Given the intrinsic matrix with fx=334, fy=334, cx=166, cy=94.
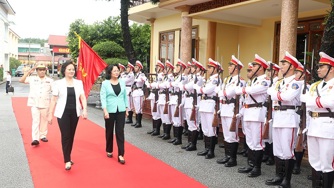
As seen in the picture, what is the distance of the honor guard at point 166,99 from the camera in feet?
23.5

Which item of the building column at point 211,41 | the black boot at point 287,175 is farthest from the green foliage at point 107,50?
the black boot at point 287,175

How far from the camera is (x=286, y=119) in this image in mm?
4367

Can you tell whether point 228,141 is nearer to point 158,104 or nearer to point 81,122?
point 158,104

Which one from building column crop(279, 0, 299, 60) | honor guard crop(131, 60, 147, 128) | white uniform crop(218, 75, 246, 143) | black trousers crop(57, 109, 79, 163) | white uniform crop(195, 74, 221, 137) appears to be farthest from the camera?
honor guard crop(131, 60, 147, 128)

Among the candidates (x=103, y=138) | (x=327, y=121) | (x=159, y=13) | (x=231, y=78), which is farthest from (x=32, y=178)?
(x=159, y=13)

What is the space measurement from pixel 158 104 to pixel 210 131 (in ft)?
6.28

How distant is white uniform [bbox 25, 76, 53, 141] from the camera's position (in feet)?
20.8

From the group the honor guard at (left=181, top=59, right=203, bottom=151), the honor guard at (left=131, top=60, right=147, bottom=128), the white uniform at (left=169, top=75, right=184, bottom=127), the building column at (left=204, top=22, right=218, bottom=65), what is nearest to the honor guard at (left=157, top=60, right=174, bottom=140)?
the white uniform at (left=169, top=75, right=184, bottom=127)

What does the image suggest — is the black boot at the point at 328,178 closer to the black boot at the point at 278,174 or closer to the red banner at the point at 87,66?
Result: the black boot at the point at 278,174

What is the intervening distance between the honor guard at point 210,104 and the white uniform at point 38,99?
9.54 feet

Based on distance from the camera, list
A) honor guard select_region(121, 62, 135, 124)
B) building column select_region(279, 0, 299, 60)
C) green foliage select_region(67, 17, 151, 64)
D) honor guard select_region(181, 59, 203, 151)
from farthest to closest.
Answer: green foliage select_region(67, 17, 151, 64)
honor guard select_region(121, 62, 135, 124)
building column select_region(279, 0, 299, 60)
honor guard select_region(181, 59, 203, 151)

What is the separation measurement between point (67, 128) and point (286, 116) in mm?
3096

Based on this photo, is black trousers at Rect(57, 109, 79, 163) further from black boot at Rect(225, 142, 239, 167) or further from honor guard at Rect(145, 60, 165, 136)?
honor guard at Rect(145, 60, 165, 136)

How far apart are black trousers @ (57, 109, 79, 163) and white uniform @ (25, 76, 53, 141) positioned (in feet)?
5.50
